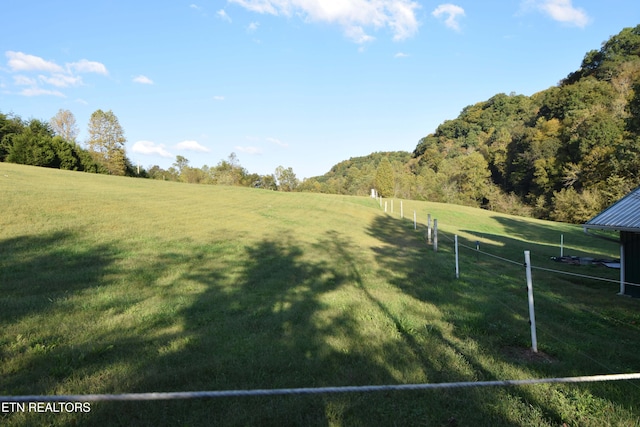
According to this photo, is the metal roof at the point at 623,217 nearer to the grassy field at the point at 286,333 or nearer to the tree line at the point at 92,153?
the grassy field at the point at 286,333

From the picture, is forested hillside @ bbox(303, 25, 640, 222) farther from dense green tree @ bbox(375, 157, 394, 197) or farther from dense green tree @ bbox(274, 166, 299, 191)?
dense green tree @ bbox(274, 166, 299, 191)

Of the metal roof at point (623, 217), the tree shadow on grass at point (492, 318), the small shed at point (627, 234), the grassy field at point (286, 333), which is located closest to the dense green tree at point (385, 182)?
the tree shadow on grass at point (492, 318)

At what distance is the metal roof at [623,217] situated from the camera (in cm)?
941

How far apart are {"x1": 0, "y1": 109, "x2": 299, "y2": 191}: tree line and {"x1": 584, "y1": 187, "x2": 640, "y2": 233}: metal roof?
2080 inches

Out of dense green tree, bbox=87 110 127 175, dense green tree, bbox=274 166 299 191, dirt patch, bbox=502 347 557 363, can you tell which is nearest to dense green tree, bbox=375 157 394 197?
dense green tree, bbox=274 166 299 191

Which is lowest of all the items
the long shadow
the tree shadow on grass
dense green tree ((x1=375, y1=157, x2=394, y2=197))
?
the tree shadow on grass

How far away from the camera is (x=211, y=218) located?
19016 mm

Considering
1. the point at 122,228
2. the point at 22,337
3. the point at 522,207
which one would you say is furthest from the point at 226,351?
the point at 522,207

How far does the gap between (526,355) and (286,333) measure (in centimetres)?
361

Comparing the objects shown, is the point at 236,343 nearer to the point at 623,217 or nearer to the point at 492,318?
the point at 492,318

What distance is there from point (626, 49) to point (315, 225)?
3299 inches

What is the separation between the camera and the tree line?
1618 inches

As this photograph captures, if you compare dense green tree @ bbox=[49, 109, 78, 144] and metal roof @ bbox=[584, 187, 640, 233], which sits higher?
dense green tree @ bbox=[49, 109, 78, 144]

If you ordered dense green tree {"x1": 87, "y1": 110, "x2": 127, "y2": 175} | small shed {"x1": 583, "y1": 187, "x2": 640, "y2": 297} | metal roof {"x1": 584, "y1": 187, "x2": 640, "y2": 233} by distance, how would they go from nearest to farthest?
1. metal roof {"x1": 584, "y1": 187, "x2": 640, "y2": 233}
2. small shed {"x1": 583, "y1": 187, "x2": 640, "y2": 297}
3. dense green tree {"x1": 87, "y1": 110, "x2": 127, "y2": 175}
